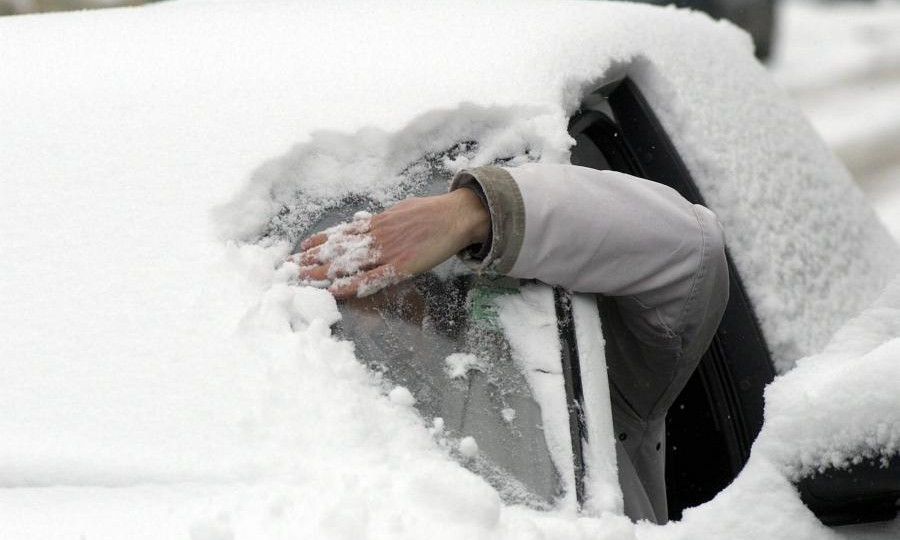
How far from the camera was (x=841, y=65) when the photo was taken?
10.4 m

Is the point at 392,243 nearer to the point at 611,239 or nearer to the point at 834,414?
the point at 611,239

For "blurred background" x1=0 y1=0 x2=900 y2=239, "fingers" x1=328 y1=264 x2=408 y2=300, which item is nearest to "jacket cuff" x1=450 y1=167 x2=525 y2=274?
"fingers" x1=328 y1=264 x2=408 y2=300

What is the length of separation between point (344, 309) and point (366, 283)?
5 cm

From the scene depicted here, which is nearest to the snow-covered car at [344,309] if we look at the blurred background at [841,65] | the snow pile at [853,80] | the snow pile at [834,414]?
the snow pile at [834,414]

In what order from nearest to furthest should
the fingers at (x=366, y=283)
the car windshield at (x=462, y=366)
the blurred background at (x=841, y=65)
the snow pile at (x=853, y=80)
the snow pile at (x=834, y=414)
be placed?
the snow pile at (x=834, y=414) → the car windshield at (x=462, y=366) → the fingers at (x=366, y=283) → the blurred background at (x=841, y=65) → the snow pile at (x=853, y=80)

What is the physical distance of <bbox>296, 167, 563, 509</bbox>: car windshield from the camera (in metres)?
1.31

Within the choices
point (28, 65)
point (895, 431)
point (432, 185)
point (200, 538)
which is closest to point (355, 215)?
point (432, 185)

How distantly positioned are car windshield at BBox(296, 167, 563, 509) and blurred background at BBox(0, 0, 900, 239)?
4.70 meters

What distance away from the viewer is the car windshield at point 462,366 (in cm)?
131

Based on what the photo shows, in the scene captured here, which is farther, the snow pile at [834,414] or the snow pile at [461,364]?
the snow pile at [461,364]

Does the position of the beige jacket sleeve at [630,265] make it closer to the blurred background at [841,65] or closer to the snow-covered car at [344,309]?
the snow-covered car at [344,309]

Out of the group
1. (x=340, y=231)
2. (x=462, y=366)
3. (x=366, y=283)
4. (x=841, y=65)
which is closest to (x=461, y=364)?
(x=462, y=366)

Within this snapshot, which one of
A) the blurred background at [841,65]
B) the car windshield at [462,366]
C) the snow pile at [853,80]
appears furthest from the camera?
the snow pile at [853,80]

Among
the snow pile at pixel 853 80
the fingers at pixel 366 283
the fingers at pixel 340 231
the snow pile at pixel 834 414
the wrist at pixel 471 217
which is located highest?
the fingers at pixel 340 231
